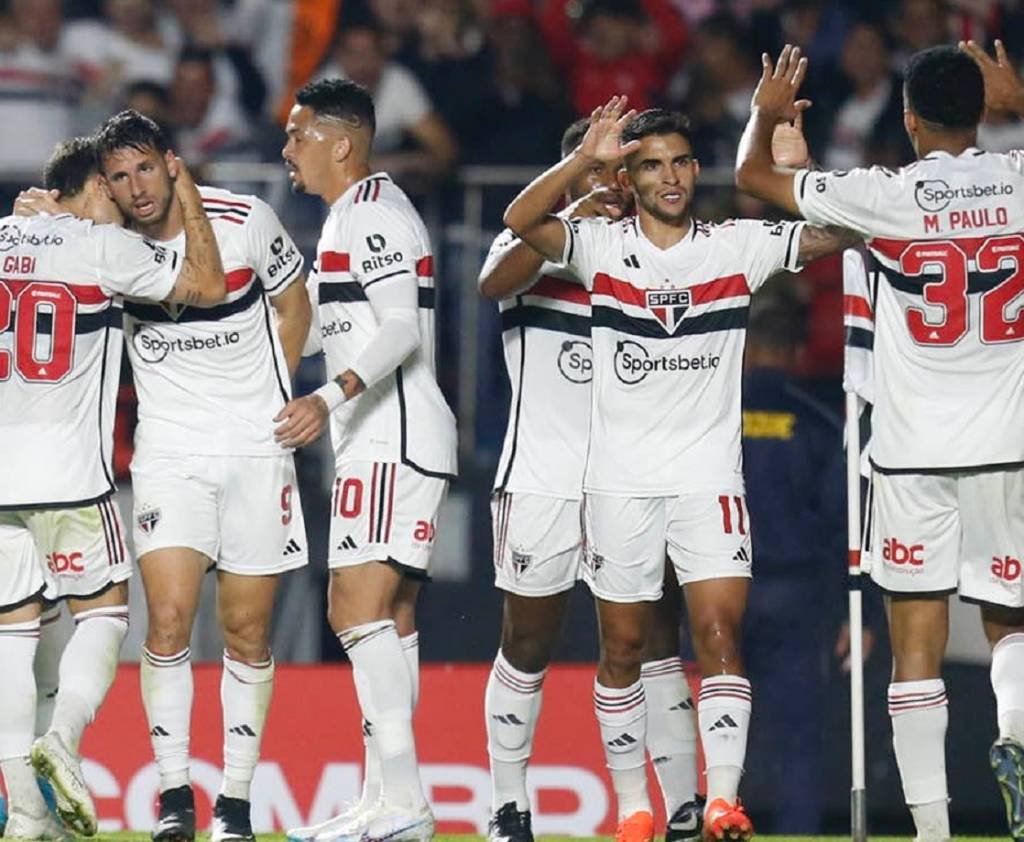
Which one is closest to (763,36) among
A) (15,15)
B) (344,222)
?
(15,15)

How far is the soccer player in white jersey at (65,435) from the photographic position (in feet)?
28.1

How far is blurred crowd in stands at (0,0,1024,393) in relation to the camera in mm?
13883

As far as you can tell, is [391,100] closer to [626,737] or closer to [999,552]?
[626,737]

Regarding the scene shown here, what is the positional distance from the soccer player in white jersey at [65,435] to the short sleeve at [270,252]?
0.28 metres

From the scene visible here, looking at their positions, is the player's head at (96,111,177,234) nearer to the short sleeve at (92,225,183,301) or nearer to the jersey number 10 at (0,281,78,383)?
the short sleeve at (92,225,183,301)

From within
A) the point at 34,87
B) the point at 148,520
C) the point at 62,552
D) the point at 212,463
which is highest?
the point at 34,87

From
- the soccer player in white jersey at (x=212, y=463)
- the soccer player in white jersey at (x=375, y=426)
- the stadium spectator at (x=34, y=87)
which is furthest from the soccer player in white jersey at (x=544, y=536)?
the stadium spectator at (x=34, y=87)

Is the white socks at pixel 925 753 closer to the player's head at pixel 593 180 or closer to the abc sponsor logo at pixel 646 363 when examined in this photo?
the abc sponsor logo at pixel 646 363

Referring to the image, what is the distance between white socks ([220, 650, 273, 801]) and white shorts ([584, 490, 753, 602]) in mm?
1301

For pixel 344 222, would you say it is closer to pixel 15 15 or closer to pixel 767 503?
pixel 767 503

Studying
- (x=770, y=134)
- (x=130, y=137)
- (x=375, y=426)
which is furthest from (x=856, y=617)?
(x=130, y=137)

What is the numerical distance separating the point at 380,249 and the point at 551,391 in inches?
34.9

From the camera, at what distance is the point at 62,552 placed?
346 inches

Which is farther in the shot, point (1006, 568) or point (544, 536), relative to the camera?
point (544, 536)
